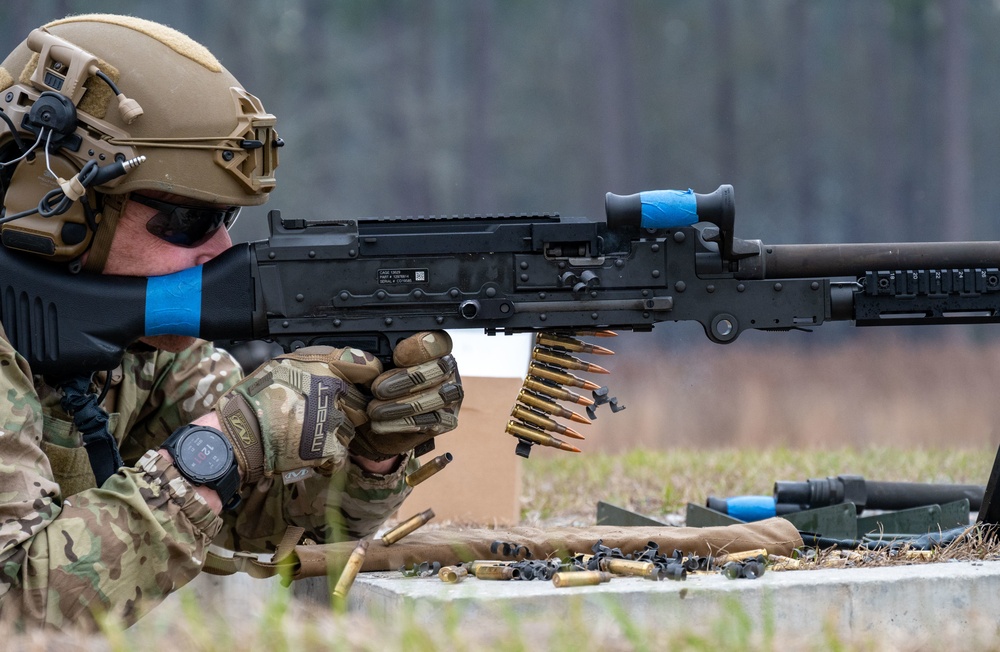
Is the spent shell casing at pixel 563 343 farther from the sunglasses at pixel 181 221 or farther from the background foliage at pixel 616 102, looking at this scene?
the background foliage at pixel 616 102

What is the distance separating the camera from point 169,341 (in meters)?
3.88

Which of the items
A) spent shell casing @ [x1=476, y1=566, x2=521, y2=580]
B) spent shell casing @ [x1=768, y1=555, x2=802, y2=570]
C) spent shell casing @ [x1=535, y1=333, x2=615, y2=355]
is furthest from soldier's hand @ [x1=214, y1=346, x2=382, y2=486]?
spent shell casing @ [x1=768, y1=555, x2=802, y2=570]

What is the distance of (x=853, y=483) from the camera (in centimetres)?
505

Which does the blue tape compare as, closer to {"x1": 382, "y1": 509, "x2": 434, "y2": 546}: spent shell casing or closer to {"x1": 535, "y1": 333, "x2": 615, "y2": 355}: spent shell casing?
{"x1": 535, "y1": 333, "x2": 615, "y2": 355}: spent shell casing

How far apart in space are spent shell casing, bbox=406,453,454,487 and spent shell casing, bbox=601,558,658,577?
0.67 m

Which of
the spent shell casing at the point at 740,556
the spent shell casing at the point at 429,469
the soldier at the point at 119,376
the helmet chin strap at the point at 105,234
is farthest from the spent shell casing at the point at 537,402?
the helmet chin strap at the point at 105,234

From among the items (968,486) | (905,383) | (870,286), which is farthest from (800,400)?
(870,286)

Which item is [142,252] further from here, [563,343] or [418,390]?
[563,343]

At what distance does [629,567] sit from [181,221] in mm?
1753

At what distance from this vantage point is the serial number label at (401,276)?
154 inches

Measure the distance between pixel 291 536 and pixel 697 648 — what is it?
179cm

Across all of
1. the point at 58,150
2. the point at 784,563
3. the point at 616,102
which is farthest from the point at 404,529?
the point at 616,102

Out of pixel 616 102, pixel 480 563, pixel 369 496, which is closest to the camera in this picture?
pixel 480 563

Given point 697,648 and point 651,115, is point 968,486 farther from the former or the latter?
point 651,115
